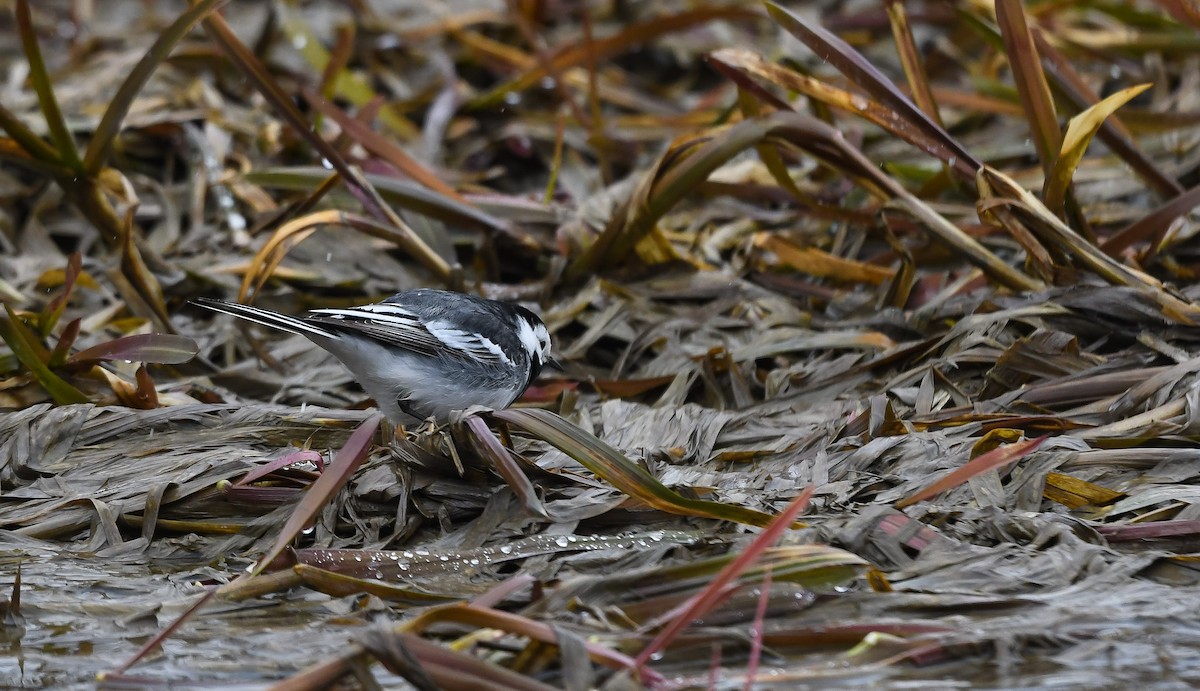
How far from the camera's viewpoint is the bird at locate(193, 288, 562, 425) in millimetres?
4191

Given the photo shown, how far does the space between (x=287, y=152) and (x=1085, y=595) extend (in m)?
4.30

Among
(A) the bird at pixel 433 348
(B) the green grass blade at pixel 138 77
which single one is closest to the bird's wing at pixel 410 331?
(A) the bird at pixel 433 348

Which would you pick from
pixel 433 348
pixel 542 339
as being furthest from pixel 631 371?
pixel 433 348

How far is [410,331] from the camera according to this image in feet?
14.1

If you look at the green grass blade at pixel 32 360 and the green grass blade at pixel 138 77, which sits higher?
the green grass blade at pixel 138 77

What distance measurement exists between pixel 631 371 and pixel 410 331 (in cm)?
100

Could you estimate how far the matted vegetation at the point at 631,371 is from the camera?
2.90 m

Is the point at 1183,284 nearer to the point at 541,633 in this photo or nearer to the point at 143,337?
the point at 541,633

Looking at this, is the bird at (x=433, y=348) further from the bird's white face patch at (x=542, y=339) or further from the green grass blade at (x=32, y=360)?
the green grass blade at (x=32, y=360)

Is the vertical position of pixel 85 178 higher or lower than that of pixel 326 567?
higher

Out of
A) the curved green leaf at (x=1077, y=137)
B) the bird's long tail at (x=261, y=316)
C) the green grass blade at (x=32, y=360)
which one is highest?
the curved green leaf at (x=1077, y=137)

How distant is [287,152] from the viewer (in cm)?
619

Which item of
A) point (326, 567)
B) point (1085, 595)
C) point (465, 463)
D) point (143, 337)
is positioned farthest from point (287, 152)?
point (1085, 595)

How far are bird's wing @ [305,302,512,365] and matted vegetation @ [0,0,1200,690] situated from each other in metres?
0.29
